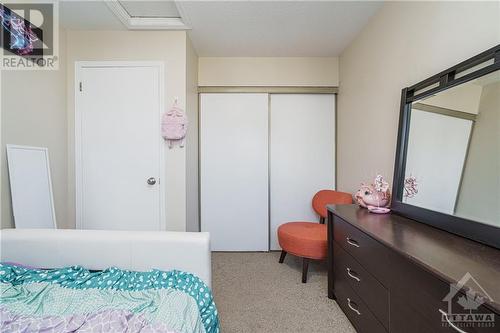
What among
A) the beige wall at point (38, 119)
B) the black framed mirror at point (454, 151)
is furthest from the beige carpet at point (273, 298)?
the beige wall at point (38, 119)

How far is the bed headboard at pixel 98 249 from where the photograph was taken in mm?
1248

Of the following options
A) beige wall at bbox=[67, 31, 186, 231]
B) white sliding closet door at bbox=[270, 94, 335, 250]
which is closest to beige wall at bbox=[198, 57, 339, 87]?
white sliding closet door at bbox=[270, 94, 335, 250]

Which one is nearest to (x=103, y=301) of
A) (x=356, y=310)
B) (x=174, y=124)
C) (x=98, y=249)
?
(x=98, y=249)

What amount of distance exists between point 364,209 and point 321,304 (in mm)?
811

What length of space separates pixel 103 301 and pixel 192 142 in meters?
1.80

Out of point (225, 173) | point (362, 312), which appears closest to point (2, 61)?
point (225, 173)

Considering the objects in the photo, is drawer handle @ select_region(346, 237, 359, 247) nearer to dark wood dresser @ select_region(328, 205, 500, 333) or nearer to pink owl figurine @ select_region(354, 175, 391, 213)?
dark wood dresser @ select_region(328, 205, 500, 333)

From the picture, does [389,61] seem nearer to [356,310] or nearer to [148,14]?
[356,310]

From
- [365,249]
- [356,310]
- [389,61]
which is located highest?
[389,61]

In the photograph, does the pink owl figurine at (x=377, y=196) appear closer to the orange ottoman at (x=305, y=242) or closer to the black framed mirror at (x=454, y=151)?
the black framed mirror at (x=454, y=151)

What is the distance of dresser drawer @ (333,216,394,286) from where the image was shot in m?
1.14
